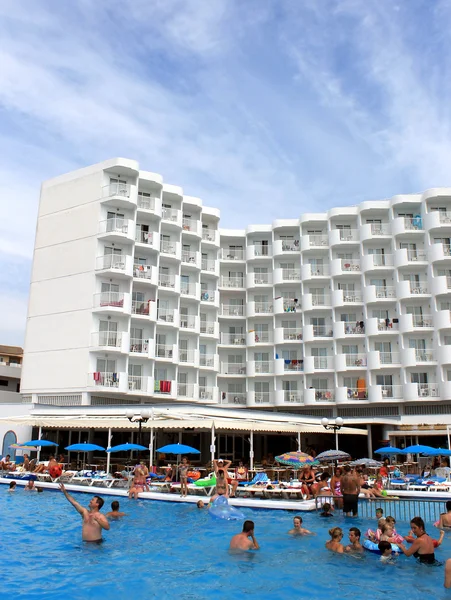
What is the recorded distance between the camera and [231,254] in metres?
57.0

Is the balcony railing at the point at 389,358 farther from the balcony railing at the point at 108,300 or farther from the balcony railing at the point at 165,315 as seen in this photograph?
the balcony railing at the point at 108,300

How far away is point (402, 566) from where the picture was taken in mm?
13930

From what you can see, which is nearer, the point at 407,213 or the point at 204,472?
the point at 204,472

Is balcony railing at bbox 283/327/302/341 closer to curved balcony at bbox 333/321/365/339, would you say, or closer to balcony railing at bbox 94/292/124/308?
curved balcony at bbox 333/321/365/339

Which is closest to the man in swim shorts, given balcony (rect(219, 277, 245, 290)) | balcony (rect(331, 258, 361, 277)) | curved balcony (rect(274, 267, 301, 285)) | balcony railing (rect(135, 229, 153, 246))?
balcony railing (rect(135, 229, 153, 246))

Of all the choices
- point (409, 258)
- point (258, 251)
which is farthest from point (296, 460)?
point (258, 251)

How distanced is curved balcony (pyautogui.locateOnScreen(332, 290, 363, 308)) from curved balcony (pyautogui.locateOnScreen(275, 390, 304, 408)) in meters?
8.11

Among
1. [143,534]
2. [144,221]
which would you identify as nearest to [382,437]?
[144,221]

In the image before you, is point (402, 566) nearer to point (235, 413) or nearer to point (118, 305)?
point (235, 413)

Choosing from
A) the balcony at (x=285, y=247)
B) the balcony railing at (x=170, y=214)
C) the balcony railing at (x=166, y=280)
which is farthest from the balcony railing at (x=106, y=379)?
the balcony at (x=285, y=247)

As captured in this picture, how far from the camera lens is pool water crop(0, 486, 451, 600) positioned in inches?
Answer: 476

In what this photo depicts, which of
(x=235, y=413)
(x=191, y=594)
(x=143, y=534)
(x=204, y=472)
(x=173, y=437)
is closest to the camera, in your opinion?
(x=191, y=594)

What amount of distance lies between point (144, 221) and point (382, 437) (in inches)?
977

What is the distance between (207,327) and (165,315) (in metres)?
5.41
